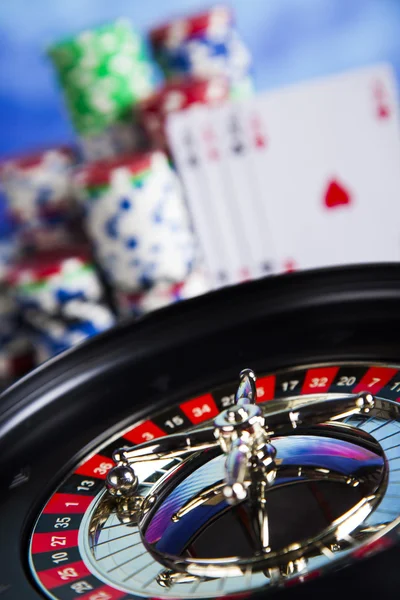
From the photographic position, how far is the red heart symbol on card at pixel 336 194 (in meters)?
2.31

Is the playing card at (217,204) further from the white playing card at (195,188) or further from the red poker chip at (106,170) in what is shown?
the red poker chip at (106,170)

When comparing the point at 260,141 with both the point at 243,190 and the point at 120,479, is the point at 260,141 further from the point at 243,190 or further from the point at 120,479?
the point at 120,479

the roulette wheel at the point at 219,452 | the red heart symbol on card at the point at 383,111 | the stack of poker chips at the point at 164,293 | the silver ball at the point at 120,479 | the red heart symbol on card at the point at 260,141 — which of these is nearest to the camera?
the roulette wheel at the point at 219,452

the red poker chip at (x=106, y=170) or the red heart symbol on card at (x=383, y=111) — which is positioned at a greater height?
the red poker chip at (x=106, y=170)

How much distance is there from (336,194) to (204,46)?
2.98 ft

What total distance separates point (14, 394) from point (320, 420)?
1.15ft

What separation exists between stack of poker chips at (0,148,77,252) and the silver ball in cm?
211

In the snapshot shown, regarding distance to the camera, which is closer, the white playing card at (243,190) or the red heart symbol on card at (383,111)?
the red heart symbol on card at (383,111)

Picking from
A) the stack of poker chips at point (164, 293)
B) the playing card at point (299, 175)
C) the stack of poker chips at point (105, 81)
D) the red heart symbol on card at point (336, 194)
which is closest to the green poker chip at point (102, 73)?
the stack of poker chips at point (105, 81)

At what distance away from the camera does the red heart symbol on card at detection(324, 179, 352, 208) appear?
2314 millimetres

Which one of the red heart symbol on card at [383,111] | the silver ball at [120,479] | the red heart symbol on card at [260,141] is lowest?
the silver ball at [120,479]

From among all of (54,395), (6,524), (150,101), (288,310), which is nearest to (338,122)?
(150,101)

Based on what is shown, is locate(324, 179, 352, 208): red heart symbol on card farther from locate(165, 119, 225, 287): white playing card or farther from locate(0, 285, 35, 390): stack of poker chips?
locate(0, 285, 35, 390): stack of poker chips

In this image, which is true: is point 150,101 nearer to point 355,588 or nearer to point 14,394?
point 14,394
